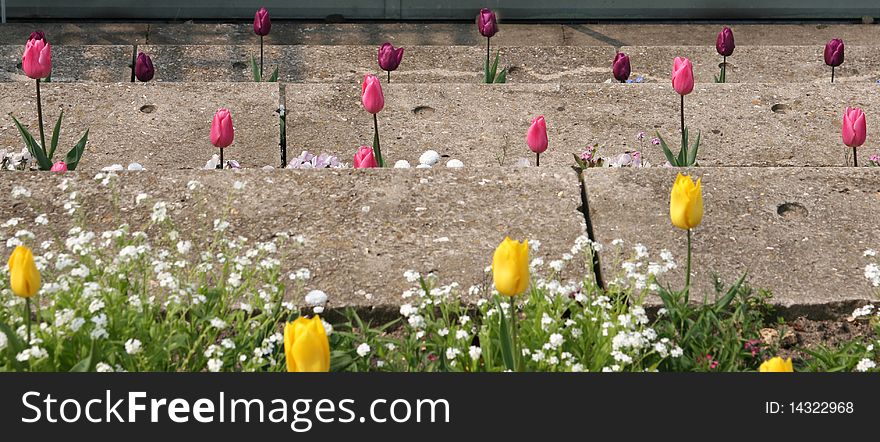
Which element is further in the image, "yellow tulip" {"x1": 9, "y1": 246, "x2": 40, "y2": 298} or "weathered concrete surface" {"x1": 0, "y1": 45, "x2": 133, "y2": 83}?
"weathered concrete surface" {"x1": 0, "y1": 45, "x2": 133, "y2": 83}

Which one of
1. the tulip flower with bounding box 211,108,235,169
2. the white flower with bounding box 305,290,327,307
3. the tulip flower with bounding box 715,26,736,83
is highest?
the tulip flower with bounding box 715,26,736,83

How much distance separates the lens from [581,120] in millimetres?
4148

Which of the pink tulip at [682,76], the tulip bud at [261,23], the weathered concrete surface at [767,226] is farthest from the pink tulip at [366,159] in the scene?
the tulip bud at [261,23]

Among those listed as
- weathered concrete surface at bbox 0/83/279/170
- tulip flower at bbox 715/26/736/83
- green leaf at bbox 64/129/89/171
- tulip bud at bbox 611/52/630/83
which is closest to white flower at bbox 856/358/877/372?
weathered concrete surface at bbox 0/83/279/170

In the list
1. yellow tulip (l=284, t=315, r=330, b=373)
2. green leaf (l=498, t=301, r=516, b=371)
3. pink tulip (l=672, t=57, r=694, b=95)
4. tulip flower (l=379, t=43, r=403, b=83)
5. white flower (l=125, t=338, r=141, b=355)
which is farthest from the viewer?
tulip flower (l=379, t=43, r=403, b=83)

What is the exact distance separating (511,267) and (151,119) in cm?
237

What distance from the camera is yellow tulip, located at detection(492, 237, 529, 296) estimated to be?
2025 mm

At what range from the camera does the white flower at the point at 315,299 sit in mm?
2646

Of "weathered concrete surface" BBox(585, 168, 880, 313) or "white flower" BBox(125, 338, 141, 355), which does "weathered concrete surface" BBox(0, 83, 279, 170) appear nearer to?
"weathered concrete surface" BBox(585, 168, 880, 313)

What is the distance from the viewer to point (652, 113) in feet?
13.7

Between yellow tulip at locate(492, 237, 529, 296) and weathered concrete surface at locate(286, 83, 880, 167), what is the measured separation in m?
1.79

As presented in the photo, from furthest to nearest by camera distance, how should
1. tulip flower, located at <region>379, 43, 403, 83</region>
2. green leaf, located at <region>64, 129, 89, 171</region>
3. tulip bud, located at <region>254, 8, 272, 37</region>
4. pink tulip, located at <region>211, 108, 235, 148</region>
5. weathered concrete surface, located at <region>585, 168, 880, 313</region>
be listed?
tulip bud, located at <region>254, 8, 272, 37</region>
tulip flower, located at <region>379, 43, 403, 83</region>
green leaf, located at <region>64, 129, 89, 171</region>
pink tulip, located at <region>211, 108, 235, 148</region>
weathered concrete surface, located at <region>585, 168, 880, 313</region>

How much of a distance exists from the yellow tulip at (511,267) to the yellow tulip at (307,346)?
1.07ft

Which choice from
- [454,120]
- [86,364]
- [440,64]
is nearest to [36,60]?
[454,120]
